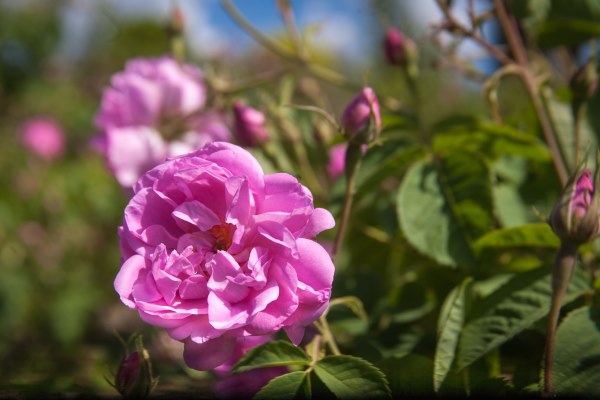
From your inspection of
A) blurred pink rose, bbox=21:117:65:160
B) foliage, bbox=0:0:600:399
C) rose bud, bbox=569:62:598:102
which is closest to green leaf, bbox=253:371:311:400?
foliage, bbox=0:0:600:399

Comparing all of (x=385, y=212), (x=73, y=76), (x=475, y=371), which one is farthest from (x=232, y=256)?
(x=73, y=76)

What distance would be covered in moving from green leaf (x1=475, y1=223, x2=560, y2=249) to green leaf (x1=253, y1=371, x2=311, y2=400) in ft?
0.83

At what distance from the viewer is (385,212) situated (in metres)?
0.91

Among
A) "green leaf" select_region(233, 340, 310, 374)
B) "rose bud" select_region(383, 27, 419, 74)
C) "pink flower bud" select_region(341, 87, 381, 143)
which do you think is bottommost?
"green leaf" select_region(233, 340, 310, 374)

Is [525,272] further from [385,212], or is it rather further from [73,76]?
[73,76]

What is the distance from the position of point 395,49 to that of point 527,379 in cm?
51

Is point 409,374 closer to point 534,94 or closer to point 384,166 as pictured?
point 384,166

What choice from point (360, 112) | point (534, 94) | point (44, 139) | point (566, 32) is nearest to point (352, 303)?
point (360, 112)

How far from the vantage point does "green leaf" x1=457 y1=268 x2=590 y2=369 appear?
0.60 m

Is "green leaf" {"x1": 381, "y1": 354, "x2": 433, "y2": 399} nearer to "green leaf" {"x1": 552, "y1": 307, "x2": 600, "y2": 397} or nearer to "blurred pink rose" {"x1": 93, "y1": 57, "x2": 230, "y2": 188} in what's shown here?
Result: "green leaf" {"x1": 552, "y1": 307, "x2": 600, "y2": 397}

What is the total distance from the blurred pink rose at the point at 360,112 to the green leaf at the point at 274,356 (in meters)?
0.22

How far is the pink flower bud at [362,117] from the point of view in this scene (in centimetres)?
65

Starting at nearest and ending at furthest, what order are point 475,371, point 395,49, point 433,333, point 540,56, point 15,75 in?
point 475,371
point 433,333
point 395,49
point 540,56
point 15,75

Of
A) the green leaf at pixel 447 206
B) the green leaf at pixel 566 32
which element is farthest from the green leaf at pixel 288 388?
the green leaf at pixel 566 32
